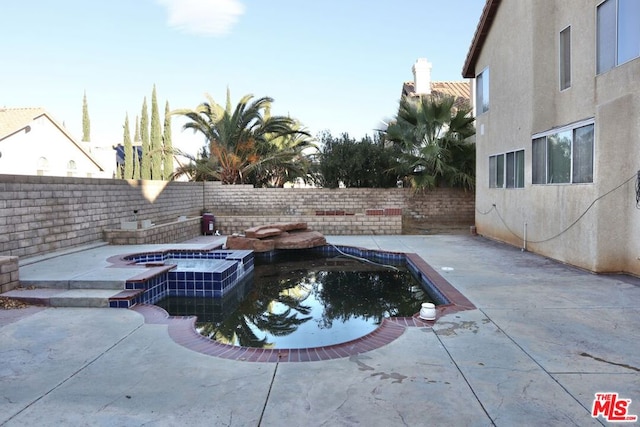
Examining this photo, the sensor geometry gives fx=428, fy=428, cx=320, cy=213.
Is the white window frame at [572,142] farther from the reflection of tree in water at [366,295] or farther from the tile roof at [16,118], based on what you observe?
the tile roof at [16,118]

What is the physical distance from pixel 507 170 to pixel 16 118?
24694 millimetres

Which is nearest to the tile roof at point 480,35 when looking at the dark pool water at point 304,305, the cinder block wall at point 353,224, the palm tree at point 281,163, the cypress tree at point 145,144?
the cinder block wall at point 353,224

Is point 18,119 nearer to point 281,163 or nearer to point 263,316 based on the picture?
point 281,163

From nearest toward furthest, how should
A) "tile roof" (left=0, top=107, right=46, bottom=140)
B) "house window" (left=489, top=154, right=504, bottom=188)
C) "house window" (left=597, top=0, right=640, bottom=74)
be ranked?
"house window" (left=597, top=0, right=640, bottom=74)
"house window" (left=489, top=154, right=504, bottom=188)
"tile roof" (left=0, top=107, right=46, bottom=140)

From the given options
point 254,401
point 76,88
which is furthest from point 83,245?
point 76,88

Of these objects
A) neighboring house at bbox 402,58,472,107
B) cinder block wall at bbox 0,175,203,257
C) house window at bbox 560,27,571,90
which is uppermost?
neighboring house at bbox 402,58,472,107

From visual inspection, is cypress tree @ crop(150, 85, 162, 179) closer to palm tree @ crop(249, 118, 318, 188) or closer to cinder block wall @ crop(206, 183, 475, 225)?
palm tree @ crop(249, 118, 318, 188)

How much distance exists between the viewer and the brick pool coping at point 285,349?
3824 millimetres

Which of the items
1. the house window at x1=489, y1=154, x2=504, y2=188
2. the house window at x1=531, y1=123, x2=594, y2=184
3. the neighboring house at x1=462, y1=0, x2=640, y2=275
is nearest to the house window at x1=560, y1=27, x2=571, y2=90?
the neighboring house at x1=462, y1=0, x2=640, y2=275

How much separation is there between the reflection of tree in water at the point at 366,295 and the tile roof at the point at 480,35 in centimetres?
780

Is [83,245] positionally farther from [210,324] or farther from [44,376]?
[44,376]

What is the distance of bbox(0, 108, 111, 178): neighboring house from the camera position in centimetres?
2222

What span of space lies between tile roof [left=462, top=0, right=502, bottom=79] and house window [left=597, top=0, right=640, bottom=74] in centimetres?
446

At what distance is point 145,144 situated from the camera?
32750 millimetres
